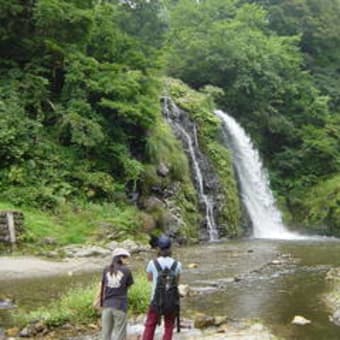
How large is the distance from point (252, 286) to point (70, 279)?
427 cm

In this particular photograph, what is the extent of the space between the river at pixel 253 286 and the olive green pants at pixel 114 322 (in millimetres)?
3161

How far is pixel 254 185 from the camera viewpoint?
32.8 m

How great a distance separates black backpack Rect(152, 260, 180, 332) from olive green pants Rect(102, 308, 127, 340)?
44cm

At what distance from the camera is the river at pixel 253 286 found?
37.1ft

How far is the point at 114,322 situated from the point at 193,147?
21.6 m

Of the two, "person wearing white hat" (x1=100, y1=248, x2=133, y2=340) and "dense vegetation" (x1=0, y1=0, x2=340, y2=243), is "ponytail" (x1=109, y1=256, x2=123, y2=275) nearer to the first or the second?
"person wearing white hat" (x1=100, y1=248, x2=133, y2=340)

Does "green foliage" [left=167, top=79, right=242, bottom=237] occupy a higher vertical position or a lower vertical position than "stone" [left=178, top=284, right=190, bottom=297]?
higher

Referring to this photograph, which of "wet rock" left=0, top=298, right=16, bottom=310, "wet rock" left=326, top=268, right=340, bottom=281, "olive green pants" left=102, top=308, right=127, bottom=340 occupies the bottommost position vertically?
"wet rock" left=326, top=268, right=340, bottom=281

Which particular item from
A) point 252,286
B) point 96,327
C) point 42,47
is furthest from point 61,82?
point 96,327

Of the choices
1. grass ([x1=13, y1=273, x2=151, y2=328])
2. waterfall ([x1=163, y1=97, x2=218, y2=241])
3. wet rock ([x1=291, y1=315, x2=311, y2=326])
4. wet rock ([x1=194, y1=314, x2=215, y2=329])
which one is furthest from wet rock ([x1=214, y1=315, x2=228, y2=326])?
waterfall ([x1=163, y1=97, x2=218, y2=241])

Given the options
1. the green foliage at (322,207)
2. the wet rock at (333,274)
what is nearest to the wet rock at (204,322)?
the wet rock at (333,274)

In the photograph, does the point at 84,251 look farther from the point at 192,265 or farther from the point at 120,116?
the point at 120,116

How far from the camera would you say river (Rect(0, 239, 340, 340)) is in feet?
37.1

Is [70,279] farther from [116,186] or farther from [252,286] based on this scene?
[116,186]
